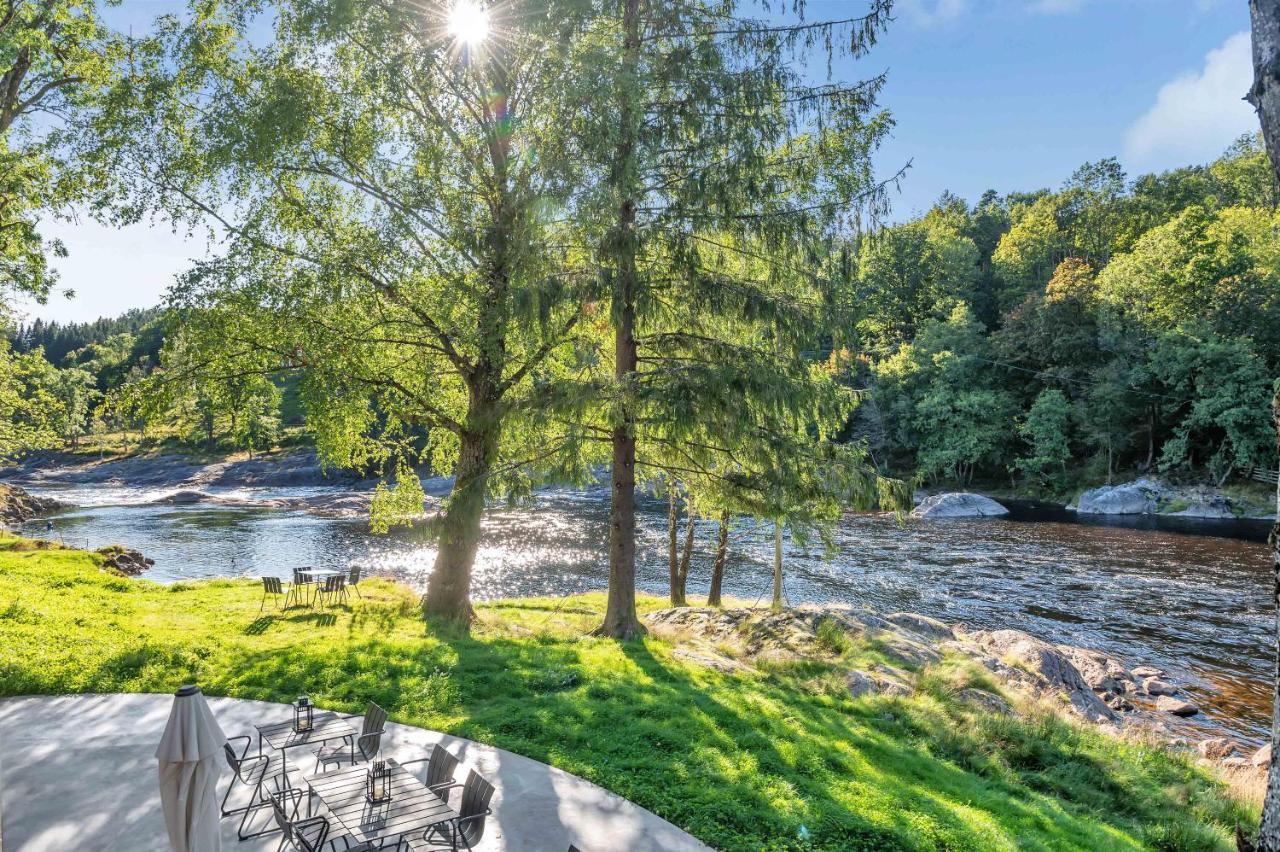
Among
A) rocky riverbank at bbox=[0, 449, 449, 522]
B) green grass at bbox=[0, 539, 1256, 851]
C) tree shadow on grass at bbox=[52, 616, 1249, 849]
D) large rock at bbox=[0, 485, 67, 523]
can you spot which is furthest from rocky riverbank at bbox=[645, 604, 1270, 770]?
large rock at bbox=[0, 485, 67, 523]

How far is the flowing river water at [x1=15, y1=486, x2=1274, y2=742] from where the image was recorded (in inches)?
723

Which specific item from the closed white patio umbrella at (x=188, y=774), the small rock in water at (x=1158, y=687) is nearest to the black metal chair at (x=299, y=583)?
the closed white patio umbrella at (x=188, y=774)

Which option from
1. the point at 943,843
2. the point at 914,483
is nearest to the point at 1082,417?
the point at 914,483

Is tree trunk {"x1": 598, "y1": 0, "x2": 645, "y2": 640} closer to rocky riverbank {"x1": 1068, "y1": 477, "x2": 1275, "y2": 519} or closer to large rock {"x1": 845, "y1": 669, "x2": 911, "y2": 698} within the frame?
large rock {"x1": 845, "y1": 669, "x2": 911, "y2": 698}

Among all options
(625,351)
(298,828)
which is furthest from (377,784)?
(625,351)

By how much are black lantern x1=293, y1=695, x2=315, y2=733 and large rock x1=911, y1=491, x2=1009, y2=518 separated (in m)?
39.8

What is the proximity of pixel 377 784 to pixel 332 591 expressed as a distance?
12.6 meters

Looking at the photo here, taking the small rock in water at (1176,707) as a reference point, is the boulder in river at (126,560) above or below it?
above

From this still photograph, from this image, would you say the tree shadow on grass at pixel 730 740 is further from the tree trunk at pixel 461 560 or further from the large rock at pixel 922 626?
the large rock at pixel 922 626

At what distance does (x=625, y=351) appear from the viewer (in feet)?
41.2

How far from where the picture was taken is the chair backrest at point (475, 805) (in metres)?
5.10

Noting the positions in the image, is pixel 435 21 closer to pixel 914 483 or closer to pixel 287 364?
pixel 287 364

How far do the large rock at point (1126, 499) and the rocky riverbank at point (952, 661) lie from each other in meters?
31.0

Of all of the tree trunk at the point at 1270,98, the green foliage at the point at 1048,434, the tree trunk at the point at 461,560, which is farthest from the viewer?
the green foliage at the point at 1048,434
